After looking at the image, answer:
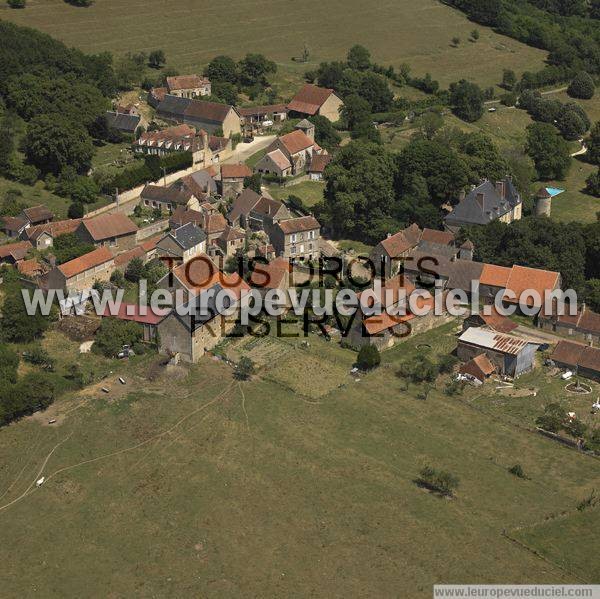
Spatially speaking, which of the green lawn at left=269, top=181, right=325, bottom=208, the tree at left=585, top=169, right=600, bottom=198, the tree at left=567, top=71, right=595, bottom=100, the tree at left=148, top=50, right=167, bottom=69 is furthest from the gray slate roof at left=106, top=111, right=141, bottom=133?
the tree at left=567, top=71, right=595, bottom=100

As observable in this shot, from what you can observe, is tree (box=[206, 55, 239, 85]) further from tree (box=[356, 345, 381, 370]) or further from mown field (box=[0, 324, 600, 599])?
tree (box=[356, 345, 381, 370])

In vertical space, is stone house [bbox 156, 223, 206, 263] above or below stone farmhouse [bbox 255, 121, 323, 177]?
below

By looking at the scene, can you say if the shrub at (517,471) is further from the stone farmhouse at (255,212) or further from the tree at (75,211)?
the tree at (75,211)

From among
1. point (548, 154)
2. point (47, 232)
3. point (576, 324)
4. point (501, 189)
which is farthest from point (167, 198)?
point (548, 154)

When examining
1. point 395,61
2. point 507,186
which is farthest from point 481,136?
point 395,61

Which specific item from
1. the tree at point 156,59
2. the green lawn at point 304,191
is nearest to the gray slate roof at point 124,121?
the green lawn at point 304,191

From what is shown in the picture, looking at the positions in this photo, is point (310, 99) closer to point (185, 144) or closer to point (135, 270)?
point (185, 144)
